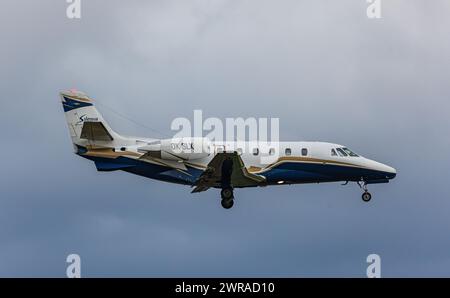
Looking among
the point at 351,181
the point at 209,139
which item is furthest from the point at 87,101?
the point at 351,181

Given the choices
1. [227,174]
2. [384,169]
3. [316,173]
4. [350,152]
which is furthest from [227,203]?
[384,169]

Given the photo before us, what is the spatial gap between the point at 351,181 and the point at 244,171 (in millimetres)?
5581

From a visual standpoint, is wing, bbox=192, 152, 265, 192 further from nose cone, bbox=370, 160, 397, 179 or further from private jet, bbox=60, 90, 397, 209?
nose cone, bbox=370, 160, 397, 179

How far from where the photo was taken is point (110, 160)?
46281mm

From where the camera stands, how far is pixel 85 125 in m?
45.8

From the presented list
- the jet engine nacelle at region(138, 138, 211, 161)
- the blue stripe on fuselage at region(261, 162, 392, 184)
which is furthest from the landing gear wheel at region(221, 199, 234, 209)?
the jet engine nacelle at region(138, 138, 211, 161)

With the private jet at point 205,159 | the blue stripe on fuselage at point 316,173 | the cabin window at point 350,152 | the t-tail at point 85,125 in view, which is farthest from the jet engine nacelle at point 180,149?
the cabin window at point 350,152

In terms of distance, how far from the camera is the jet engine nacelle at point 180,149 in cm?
4556

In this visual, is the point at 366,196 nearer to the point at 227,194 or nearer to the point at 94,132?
the point at 227,194

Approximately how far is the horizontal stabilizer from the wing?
4.55 metres

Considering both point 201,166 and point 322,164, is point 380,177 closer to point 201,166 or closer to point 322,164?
point 322,164

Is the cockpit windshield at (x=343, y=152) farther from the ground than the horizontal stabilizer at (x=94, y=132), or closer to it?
closer to it

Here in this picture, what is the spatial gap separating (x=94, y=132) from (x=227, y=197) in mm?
6444

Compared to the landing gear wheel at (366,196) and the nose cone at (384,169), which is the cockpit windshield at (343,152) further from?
the landing gear wheel at (366,196)
